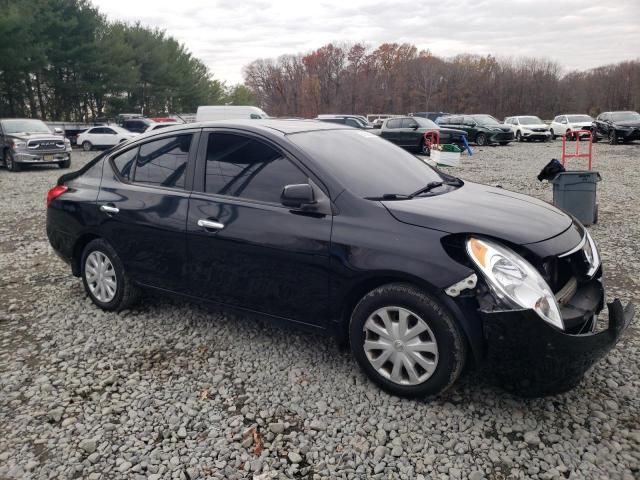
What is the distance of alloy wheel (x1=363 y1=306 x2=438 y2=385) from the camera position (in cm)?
295

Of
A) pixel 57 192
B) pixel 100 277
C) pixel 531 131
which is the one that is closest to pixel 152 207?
pixel 100 277

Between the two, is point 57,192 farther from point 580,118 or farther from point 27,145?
point 580,118

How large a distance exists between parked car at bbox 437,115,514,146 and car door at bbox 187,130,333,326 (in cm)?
2376

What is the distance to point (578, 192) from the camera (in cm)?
733

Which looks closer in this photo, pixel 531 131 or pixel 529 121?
pixel 531 131

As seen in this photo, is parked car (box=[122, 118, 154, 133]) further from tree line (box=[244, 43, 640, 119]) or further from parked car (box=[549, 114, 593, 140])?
tree line (box=[244, 43, 640, 119])

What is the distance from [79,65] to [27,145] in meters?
22.7

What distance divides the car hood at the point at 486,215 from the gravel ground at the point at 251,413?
40.7 inches

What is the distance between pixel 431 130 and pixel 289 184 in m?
18.5

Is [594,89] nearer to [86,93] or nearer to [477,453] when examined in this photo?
[86,93]

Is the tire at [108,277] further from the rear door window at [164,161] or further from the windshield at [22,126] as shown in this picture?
the windshield at [22,126]

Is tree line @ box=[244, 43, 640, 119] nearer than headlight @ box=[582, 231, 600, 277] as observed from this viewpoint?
No

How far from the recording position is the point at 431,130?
20859mm


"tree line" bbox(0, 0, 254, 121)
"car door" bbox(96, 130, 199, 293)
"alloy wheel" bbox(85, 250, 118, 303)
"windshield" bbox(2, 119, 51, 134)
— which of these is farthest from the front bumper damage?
"tree line" bbox(0, 0, 254, 121)
